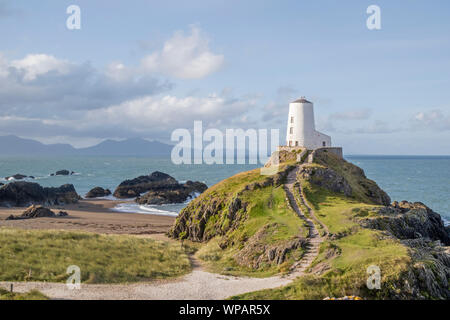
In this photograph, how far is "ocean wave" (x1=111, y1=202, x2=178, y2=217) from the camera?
261 feet

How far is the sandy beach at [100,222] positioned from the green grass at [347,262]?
97.1 feet

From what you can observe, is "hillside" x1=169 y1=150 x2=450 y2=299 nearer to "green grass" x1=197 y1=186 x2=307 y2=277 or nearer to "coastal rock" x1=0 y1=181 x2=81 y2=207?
"green grass" x1=197 y1=186 x2=307 y2=277

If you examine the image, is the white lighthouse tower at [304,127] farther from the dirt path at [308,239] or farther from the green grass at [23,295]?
the green grass at [23,295]

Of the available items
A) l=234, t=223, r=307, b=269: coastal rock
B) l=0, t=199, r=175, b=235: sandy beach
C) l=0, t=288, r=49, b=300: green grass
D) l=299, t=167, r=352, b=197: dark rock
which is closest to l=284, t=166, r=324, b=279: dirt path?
l=234, t=223, r=307, b=269: coastal rock

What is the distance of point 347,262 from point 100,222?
4637cm

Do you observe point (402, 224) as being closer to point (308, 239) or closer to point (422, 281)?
point (308, 239)

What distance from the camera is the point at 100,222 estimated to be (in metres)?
66.3

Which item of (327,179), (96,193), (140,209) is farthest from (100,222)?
(96,193)

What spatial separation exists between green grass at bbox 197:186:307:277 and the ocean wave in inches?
1284

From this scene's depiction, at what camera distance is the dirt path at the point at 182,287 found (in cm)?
2703

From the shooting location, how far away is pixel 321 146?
206 ft

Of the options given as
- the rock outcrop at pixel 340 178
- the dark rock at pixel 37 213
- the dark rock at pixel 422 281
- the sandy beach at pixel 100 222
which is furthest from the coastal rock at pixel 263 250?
the dark rock at pixel 37 213

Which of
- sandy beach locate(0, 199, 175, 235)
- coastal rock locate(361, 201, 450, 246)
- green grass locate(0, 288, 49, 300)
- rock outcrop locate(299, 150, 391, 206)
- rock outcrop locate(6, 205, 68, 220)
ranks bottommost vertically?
sandy beach locate(0, 199, 175, 235)
